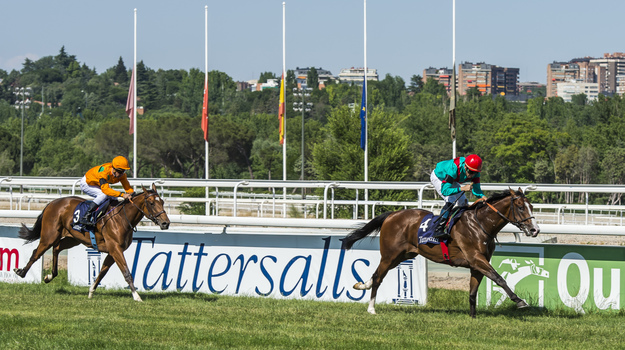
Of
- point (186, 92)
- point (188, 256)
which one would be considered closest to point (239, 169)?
point (188, 256)

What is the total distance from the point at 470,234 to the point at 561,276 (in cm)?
150

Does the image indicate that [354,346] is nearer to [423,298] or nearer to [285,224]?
[423,298]

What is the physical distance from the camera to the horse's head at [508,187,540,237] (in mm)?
7898

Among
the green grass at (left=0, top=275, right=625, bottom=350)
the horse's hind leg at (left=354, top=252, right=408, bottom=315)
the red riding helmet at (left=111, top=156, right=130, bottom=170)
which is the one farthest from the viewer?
the red riding helmet at (left=111, top=156, right=130, bottom=170)

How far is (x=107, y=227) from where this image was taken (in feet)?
31.6

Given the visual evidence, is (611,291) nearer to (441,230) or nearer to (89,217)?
(441,230)

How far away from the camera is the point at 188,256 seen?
10.7m

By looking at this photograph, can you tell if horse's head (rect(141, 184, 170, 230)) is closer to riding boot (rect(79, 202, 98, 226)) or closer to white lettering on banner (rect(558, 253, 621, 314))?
riding boot (rect(79, 202, 98, 226))

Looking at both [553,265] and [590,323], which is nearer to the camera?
[590,323]

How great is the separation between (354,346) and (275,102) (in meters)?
143

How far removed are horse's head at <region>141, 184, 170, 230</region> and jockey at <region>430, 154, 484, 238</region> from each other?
123 inches

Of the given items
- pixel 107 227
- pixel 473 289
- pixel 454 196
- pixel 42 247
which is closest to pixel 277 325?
pixel 473 289

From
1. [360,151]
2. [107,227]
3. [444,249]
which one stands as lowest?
[444,249]

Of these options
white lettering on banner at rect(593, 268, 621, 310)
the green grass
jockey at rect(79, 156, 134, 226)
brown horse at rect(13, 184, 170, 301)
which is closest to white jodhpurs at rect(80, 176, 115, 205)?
jockey at rect(79, 156, 134, 226)
